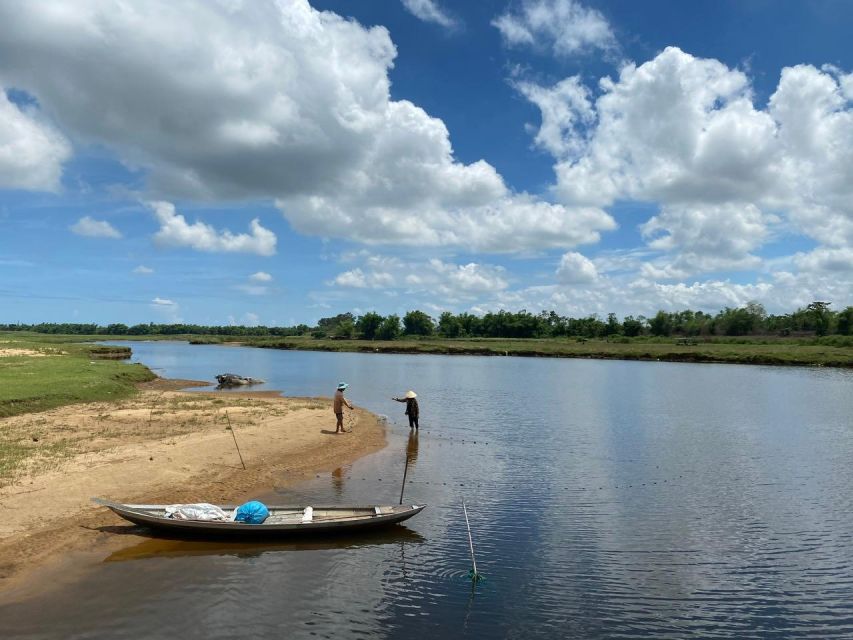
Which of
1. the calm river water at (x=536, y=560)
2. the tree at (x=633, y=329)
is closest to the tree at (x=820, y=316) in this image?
the tree at (x=633, y=329)

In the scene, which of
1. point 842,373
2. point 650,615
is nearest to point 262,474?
point 650,615

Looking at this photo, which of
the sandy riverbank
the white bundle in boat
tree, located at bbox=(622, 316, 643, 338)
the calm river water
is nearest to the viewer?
the calm river water

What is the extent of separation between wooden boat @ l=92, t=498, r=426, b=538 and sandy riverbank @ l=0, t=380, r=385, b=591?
761 millimetres

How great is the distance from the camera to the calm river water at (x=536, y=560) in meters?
11.7

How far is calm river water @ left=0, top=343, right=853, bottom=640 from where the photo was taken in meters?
11.7

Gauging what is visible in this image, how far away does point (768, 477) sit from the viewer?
23453mm

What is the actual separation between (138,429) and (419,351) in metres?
120

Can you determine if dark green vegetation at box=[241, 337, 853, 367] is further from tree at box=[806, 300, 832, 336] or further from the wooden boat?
the wooden boat

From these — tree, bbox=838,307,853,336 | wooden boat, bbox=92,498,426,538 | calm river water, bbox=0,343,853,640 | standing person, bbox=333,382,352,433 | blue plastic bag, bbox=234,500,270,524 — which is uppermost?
tree, bbox=838,307,853,336

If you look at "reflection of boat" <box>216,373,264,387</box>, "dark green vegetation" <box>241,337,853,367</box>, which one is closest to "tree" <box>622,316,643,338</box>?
"dark green vegetation" <box>241,337,853,367</box>

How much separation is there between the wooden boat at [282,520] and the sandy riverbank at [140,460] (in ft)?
2.50

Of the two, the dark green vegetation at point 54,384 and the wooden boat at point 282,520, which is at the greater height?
the dark green vegetation at point 54,384

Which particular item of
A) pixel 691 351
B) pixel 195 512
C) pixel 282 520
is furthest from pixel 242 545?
pixel 691 351

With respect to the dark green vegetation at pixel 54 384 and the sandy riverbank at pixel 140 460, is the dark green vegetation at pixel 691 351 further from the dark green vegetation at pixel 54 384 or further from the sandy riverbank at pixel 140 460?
the dark green vegetation at pixel 54 384
